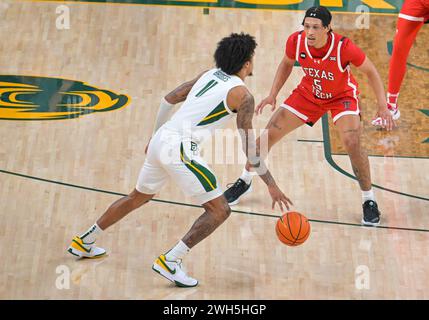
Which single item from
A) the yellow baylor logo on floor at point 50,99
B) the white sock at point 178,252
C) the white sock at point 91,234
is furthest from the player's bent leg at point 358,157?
the yellow baylor logo on floor at point 50,99

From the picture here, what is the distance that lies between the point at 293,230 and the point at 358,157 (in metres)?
1.26

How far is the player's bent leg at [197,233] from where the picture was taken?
308 inches

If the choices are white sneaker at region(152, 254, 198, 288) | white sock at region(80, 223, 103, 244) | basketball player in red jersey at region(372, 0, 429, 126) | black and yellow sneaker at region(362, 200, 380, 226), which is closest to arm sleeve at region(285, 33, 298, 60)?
black and yellow sneaker at region(362, 200, 380, 226)

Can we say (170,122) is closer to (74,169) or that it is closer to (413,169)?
(74,169)

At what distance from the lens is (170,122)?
790cm

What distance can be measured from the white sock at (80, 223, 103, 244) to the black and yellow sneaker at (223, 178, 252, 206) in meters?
1.63

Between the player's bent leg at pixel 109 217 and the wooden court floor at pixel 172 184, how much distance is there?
0.33 feet

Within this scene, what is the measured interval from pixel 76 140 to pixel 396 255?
368 cm

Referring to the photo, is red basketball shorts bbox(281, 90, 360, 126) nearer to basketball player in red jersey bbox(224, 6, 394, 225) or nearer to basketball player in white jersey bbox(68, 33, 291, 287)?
basketball player in red jersey bbox(224, 6, 394, 225)

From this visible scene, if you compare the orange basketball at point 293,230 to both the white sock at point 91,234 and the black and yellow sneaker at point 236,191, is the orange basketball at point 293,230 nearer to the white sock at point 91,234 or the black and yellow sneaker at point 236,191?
the black and yellow sneaker at point 236,191

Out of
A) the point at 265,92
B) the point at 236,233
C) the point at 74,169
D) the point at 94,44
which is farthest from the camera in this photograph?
the point at 94,44
